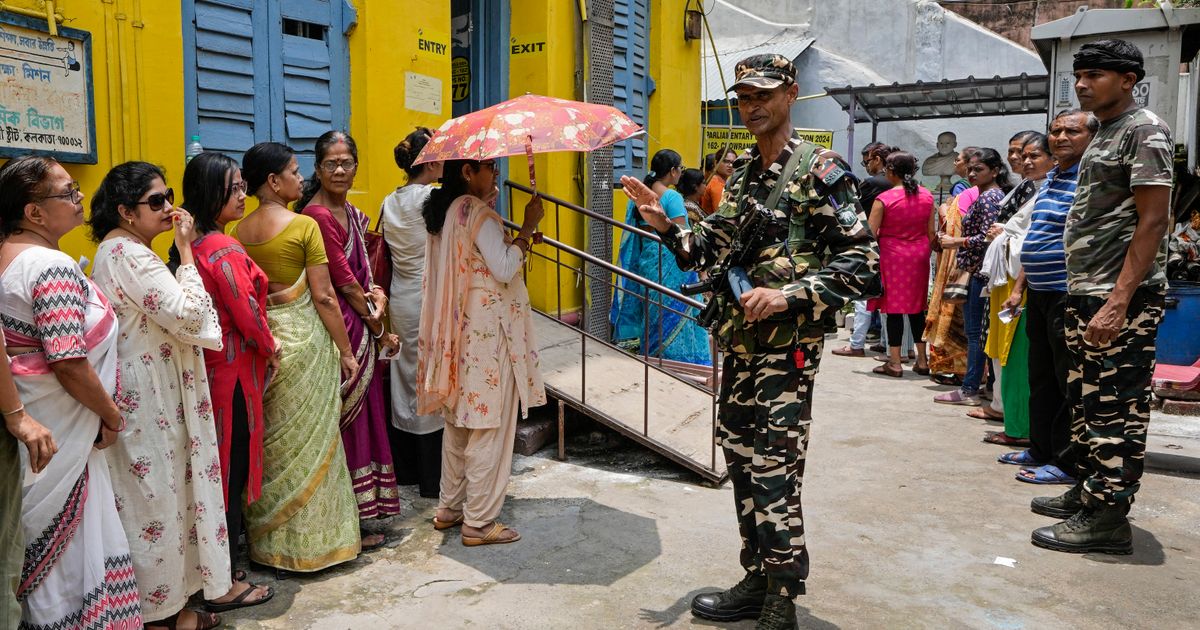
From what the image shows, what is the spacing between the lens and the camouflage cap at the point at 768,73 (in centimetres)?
286

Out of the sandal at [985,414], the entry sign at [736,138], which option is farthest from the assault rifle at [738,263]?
the entry sign at [736,138]

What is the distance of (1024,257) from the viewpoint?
15.0 ft

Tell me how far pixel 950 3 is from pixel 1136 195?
12.6 meters

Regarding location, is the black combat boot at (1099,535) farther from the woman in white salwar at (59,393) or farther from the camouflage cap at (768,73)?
the woman in white salwar at (59,393)

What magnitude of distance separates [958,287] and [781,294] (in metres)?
4.39

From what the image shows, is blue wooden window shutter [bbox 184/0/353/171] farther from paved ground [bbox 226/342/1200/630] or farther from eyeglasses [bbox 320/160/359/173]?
paved ground [bbox 226/342/1200/630]

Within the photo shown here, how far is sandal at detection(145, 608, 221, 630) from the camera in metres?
2.99

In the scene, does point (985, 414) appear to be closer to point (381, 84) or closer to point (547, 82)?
point (547, 82)

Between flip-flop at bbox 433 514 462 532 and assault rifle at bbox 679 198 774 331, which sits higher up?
assault rifle at bbox 679 198 774 331

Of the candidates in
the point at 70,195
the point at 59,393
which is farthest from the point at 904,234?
the point at 59,393

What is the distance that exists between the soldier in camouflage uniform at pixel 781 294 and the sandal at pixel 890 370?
5047mm

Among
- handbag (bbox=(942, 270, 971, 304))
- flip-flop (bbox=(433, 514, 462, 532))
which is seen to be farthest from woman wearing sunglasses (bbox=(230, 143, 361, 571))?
handbag (bbox=(942, 270, 971, 304))

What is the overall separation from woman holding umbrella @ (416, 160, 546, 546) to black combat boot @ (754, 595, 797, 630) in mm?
1322

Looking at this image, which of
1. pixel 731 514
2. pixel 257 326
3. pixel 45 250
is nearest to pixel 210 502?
pixel 257 326
